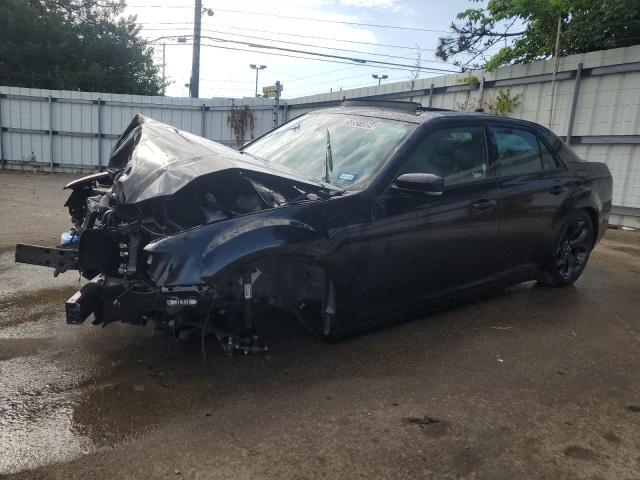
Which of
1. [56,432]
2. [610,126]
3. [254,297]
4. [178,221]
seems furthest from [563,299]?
[610,126]

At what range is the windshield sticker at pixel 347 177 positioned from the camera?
3441 mm

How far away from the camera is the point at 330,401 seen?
2.82 m

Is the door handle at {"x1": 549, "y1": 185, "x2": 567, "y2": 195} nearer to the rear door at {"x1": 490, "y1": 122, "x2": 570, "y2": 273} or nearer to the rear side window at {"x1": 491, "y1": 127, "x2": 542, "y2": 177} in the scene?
the rear door at {"x1": 490, "y1": 122, "x2": 570, "y2": 273}

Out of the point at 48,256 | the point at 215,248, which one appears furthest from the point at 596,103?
Result: the point at 48,256

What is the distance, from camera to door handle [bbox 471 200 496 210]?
3830 millimetres

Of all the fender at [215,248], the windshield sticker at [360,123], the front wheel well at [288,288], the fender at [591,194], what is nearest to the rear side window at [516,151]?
the fender at [591,194]

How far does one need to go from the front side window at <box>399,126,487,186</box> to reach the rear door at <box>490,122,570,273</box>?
0.19 m

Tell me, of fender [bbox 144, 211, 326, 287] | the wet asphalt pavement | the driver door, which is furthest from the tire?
fender [bbox 144, 211, 326, 287]

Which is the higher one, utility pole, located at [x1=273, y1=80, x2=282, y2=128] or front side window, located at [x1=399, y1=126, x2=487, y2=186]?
utility pole, located at [x1=273, y1=80, x2=282, y2=128]

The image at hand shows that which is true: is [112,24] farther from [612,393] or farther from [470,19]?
[612,393]

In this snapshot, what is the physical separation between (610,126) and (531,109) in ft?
4.98

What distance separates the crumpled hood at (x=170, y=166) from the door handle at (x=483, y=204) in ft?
4.20

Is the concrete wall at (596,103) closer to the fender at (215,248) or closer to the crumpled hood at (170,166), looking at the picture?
the crumpled hood at (170,166)

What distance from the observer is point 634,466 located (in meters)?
2.35
